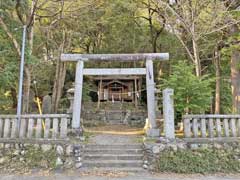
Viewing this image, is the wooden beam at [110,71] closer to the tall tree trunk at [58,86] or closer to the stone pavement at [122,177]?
the stone pavement at [122,177]

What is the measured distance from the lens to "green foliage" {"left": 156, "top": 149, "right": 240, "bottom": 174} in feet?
21.1

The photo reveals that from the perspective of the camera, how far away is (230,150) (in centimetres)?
675

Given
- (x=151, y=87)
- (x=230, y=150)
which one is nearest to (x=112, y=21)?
(x=151, y=87)

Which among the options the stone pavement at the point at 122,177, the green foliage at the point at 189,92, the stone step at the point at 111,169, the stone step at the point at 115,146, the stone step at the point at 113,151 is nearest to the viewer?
the stone pavement at the point at 122,177

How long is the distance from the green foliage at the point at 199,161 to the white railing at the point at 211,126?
501 millimetres

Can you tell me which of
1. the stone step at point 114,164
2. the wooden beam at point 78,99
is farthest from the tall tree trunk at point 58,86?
the stone step at point 114,164

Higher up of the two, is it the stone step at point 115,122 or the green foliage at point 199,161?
the stone step at point 115,122

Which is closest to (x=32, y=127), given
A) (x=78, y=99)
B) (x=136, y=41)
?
(x=78, y=99)

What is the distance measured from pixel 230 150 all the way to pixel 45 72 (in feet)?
46.3

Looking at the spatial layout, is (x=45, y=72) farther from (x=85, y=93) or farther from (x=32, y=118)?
(x=32, y=118)

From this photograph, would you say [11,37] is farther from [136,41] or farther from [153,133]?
[136,41]

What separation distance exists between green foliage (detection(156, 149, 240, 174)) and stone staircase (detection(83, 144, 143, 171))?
717 millimetres

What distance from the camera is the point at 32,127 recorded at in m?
6.96

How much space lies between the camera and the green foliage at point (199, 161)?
6.42 m
